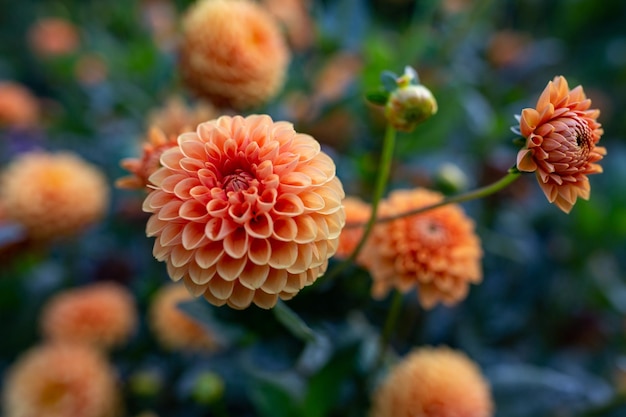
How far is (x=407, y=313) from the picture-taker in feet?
2.46

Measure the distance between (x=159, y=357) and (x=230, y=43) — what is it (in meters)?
0.48

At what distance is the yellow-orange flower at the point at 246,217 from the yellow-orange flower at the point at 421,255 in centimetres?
14

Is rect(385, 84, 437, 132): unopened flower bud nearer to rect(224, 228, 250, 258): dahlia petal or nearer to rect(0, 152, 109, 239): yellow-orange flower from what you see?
rect(224, 228, 250, 258): dahlia petal

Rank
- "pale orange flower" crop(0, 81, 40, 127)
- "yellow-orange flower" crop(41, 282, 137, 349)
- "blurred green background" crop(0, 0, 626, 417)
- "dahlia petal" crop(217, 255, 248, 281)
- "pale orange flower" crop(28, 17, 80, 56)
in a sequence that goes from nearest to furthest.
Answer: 1. "dahlia petal" crop(217, 255, 248, 281)
2. "blurred green background" crop(0, 0, 626, 417)
3. "yellow-orange flower" crop(41, 282, 137, 349)
4. "pale orange flower" crop(0, 81, 40, 127)
5. "pale orange flower" crop(28, 17, 80, 56)

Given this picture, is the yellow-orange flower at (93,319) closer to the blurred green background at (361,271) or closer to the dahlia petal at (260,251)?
the blurred green background at (361,271)

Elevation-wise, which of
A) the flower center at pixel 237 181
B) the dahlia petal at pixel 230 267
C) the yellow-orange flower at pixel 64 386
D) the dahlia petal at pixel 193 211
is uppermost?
the flower center at pixel 237 181

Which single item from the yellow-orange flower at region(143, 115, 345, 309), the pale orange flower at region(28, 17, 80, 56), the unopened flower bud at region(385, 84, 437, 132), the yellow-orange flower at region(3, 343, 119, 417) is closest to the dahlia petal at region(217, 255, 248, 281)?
the yellow-orange flower at region(143, 115, 345, 309)

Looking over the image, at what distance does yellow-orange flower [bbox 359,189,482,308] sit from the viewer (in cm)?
50

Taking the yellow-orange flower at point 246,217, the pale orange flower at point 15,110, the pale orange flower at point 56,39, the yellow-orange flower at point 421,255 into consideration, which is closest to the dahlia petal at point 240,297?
the yellow-orange flower at point 246,217

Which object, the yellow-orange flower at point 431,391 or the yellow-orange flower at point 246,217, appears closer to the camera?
the yellow-orange flower at point 246,217

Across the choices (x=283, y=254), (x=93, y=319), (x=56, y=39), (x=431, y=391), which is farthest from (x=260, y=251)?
(x=56, y=39)

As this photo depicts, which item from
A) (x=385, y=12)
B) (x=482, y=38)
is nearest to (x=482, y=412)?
(x=482, y=38)

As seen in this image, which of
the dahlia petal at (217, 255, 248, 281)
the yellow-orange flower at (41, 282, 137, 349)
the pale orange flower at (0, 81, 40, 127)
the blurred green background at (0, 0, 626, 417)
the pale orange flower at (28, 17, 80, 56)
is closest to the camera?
the dahlia petal at (217, 255, 248, 281)

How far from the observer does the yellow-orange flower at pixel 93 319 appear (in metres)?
0.75
